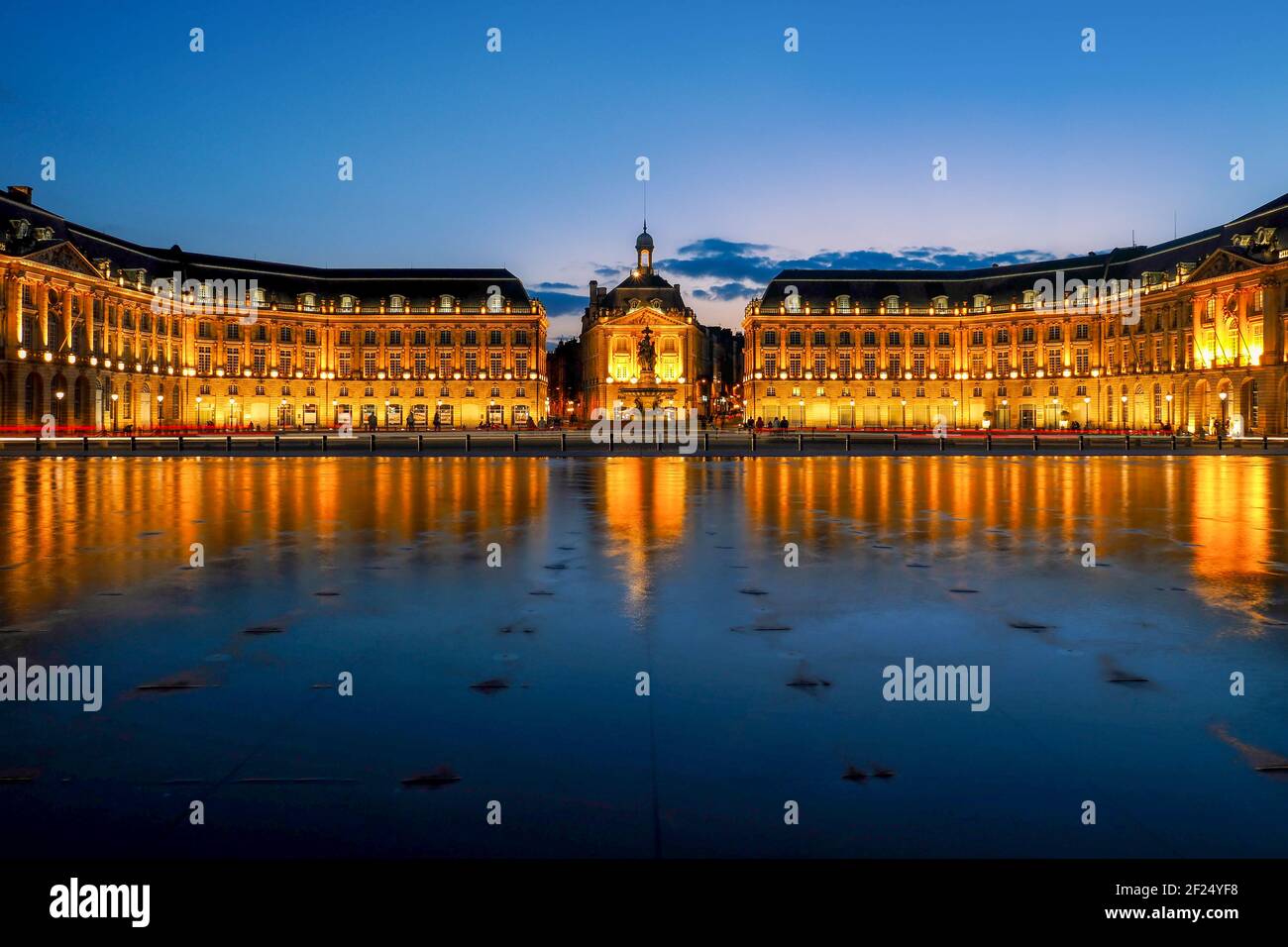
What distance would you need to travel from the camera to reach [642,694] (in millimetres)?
5930

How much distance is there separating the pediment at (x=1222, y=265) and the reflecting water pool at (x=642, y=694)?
68934 millimetres

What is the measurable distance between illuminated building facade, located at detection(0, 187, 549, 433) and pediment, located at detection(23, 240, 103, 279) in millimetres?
2138

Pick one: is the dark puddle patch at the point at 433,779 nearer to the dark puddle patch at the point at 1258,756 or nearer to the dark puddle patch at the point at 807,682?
the dark puddle patch at the point at 807,682

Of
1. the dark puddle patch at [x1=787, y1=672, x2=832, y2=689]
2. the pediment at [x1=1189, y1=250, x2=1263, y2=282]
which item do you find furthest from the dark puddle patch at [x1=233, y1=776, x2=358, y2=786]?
the pediment at [x1=1189, y1=250, x2=1263, y2=282]

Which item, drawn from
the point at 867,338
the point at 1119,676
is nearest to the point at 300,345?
the point at 867,338

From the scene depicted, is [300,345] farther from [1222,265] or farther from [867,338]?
[1222,265]

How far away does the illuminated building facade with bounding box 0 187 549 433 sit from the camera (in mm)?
87750

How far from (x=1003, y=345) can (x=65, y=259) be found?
93525 mm

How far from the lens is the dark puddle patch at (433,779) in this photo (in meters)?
4.49

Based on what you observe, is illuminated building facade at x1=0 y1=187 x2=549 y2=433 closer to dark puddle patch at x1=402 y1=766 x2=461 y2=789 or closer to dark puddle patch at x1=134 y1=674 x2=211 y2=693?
dark puddle patch at x1=134 y1=674 x2=211 y2=693

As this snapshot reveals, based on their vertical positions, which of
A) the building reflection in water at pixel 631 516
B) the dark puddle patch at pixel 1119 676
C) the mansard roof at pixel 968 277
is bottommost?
the dark puddle patch at pixel 1119 676

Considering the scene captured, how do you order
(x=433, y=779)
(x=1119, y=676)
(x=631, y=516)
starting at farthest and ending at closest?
(x=631, y=516) → (x=1119, y=676) → (x=433, y=779)

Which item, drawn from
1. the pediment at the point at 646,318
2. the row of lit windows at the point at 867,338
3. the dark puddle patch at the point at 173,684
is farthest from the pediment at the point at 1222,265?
the dark puddle patch at the point at 173,684
